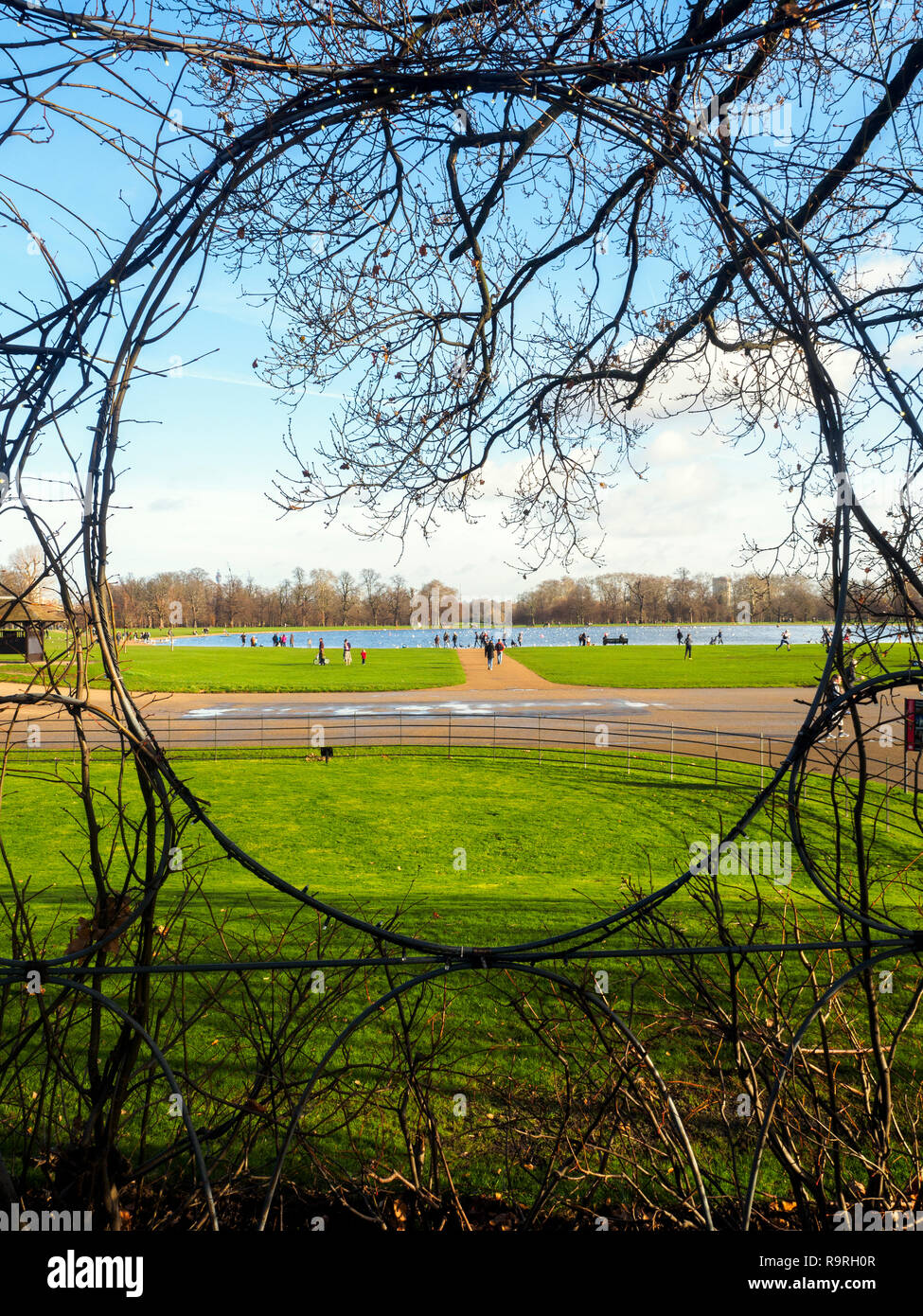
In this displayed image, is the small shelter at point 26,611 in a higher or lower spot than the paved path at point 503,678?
higher

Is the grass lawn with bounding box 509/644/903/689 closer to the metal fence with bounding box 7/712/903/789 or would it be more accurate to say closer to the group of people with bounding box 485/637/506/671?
the group of people with bounding box 485/637/506/671

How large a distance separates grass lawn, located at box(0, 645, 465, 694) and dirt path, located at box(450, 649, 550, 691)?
2.99ft

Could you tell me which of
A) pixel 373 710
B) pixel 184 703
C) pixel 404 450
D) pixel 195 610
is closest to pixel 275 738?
pixel 373 710

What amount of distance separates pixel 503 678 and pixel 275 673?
13.7 meters

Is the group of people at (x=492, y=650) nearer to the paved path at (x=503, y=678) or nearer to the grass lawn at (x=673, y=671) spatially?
the paved path at (x=503, y=678)

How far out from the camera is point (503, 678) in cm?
4125

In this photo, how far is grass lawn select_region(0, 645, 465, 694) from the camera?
36062 millimetres

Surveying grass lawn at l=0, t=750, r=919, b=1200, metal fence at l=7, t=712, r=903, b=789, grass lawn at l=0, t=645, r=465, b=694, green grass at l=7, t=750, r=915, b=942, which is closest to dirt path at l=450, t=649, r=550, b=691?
grass lawn at l=0, t=645, r=465, b=694

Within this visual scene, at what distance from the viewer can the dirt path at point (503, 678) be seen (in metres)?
36.4

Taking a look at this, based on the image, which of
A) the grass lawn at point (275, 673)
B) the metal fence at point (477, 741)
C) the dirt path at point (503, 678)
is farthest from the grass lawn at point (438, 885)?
the dirt path at point (503, 678)

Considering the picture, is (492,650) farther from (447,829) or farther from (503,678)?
(447,829)

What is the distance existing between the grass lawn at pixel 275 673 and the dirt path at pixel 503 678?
910mm
